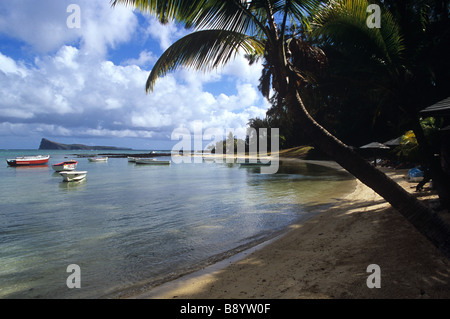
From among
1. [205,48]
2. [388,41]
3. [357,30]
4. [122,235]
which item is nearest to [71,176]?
[122,235]

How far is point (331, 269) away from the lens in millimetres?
4555

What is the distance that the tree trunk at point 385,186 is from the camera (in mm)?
2977

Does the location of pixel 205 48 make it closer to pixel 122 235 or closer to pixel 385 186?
pixel 385 186

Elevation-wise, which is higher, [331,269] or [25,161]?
[25,161]

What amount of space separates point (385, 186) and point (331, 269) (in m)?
2.09

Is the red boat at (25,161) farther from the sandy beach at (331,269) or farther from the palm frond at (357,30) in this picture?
the palm frond at (357,30)

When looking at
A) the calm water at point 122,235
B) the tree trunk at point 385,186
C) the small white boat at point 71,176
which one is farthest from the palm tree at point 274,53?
the small white boat at point 71,176

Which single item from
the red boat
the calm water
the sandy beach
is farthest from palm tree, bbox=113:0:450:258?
the red boat

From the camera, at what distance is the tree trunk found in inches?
117

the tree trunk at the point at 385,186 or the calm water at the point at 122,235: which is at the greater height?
the tree trunk at the point at 385,186

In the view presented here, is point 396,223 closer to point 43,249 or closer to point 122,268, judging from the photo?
point 122,268

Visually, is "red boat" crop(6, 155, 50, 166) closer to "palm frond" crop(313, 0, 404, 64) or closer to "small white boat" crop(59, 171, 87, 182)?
"small white boat" crop(59, 171, 87, 182)
